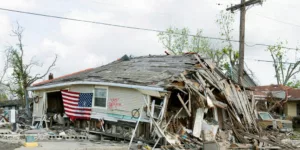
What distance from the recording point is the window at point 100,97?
1620 centimetres

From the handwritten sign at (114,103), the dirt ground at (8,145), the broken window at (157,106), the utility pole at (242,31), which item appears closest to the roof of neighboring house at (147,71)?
the broken window at (157,106)

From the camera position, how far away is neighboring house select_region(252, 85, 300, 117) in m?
27.3

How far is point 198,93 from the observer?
1452 centimetres

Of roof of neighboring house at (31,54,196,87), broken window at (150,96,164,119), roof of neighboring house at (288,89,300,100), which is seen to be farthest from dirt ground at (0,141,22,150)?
roof of neighboring house at (288,89,300,100)

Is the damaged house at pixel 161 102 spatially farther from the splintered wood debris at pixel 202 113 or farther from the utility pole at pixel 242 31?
the utility pole at pixel 242 31

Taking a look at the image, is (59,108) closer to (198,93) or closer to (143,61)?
(143,61)

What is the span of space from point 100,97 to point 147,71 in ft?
8.41

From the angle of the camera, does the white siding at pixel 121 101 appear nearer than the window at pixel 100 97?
Yes

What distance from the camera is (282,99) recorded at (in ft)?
94.5

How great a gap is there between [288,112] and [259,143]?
57.1 feet

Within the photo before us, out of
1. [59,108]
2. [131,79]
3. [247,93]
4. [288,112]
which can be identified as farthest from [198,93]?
[288,112]

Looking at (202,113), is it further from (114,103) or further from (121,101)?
(114,103)

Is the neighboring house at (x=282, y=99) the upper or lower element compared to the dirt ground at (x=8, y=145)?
upper

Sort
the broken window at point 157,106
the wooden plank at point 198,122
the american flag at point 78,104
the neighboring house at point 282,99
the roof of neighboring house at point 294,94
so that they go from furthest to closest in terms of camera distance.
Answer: the roof of neighboring house at point 294,94
the neighboring house at point 282,99
the american flag at point 78,104
the wooden plank at point 198,122
the broken window at point 157,106
